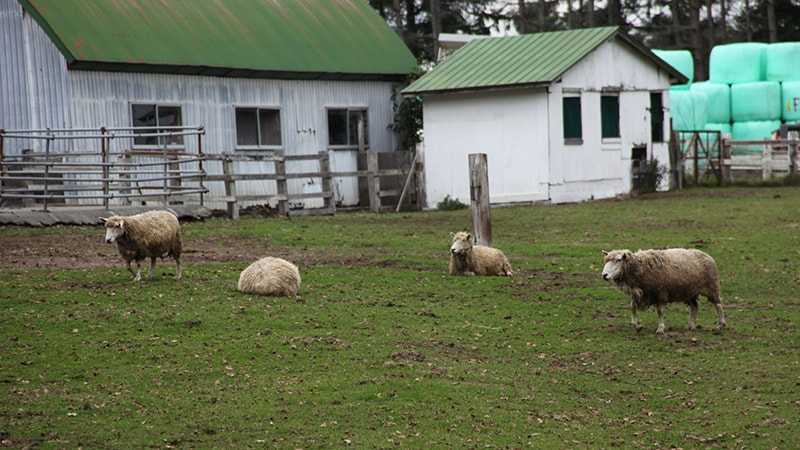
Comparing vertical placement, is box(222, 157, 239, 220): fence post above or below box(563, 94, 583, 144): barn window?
below

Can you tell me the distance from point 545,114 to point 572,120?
1.25 meters

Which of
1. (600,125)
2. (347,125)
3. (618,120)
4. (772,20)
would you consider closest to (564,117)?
(600,125)

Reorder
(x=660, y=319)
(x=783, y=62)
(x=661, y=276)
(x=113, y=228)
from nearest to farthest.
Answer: (x=661, y=276) < (x=660, y=319) < (x=113, y=228) < (x=783, y=62)

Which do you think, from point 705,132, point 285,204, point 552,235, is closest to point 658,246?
point 552,235

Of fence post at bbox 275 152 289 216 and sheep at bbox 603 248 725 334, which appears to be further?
fence post at bbox 275 152 289 216

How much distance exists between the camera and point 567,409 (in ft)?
41.2

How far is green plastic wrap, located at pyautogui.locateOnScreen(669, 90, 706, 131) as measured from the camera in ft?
150

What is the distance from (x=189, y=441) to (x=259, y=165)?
24660 millimetres

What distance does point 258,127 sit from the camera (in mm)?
35781

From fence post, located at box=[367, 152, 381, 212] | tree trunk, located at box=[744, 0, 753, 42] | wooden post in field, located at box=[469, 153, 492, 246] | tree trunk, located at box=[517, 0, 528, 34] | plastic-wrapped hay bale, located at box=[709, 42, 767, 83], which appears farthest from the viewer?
tree trunk, located at box=[744, 0, 753, 42]

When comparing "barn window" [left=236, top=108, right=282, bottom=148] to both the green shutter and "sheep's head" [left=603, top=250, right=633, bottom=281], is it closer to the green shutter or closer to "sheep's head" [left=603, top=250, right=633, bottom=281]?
the green shutter

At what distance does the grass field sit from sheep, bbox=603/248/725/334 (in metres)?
0.48

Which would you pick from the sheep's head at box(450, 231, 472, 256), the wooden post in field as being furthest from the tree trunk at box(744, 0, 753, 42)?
the sheep's head at box(450, 231, 472, 256)

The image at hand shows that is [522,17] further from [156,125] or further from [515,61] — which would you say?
[156,125]
